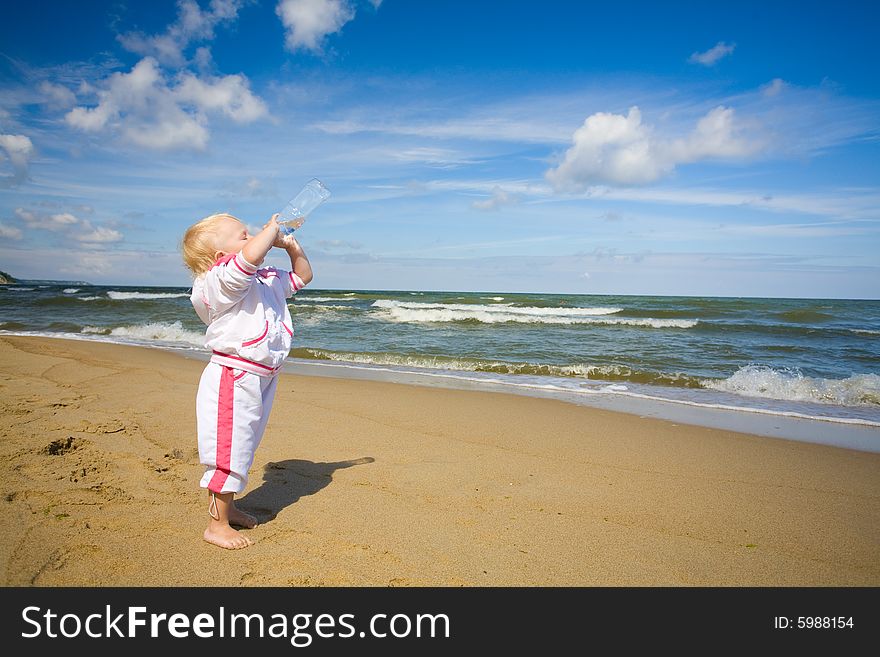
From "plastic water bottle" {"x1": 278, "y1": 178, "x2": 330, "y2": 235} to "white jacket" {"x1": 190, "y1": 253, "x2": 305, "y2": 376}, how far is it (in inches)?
12.8

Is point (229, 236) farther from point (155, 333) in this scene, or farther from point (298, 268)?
point (155, 333)

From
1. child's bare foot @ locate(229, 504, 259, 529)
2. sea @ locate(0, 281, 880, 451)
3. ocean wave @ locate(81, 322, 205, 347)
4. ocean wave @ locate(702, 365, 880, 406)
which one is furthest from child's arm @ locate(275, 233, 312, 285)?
ocean wave @ locate(81, 322, 205, 347)

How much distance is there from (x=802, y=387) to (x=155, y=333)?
16252mm

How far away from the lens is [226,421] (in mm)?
2754

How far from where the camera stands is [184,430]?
477 cm

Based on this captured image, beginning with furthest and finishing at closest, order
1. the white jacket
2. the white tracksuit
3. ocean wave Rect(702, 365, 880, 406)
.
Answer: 1. ocean wave Rect(702, 365, 880, 406)
2. the white tracksuit
3. the white jacket

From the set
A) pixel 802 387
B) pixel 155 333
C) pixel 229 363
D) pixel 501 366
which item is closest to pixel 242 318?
pixel 229 363

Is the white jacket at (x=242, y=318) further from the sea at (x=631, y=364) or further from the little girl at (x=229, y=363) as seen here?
the sea at (x=631, y=364)

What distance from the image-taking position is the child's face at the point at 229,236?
2707mm

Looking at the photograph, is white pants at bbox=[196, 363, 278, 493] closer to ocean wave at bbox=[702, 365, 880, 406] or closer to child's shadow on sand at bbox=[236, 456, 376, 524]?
child's shadow on sand at bbox=[236, 456, 376, 524]

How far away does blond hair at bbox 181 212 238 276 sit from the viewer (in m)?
2.71

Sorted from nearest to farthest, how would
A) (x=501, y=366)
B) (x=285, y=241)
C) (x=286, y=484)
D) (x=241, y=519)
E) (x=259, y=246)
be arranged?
(x=259, y=246), (x=285, y=241), (x=241, y=519), (x=286, y=484), (x=501, y=366)

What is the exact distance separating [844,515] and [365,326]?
1687 centimetres

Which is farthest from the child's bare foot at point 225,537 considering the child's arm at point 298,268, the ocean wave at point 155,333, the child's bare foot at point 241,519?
the ocean wave at point 155,333
